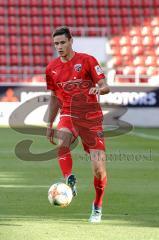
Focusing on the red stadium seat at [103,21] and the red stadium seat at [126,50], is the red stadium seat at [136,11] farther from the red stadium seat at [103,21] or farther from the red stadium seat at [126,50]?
the red stadium seat at [126,50]

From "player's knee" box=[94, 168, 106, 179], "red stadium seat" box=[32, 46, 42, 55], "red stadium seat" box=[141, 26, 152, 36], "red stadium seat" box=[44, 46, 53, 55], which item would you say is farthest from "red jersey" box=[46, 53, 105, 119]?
"red stadium seat" box=[141, 26, 152, 36]

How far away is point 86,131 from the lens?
8.60 meters

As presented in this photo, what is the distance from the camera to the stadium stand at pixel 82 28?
34.5 metres

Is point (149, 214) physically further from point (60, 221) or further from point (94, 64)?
point (94, 64)

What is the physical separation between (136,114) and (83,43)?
653cm

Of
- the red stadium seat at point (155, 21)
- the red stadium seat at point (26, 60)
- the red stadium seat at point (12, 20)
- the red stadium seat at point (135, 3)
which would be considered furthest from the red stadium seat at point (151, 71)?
the red stadium seat at point (12, 20)

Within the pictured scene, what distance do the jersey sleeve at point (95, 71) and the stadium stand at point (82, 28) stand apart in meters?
24.8

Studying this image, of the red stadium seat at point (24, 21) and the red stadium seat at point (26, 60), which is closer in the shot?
the red stadium seat at point (26, 60)

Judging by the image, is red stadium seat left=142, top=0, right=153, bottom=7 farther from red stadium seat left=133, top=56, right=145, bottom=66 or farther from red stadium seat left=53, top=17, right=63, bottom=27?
red stadium seat left=53, top=17, right=63, bottom=27

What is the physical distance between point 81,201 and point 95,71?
213cm

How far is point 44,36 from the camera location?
35375mm

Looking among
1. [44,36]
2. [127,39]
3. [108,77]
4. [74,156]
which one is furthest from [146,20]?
[74,156]

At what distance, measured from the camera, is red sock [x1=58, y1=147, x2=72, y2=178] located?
847 cm

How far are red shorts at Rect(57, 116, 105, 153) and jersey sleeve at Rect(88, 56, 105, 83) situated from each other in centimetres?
49
